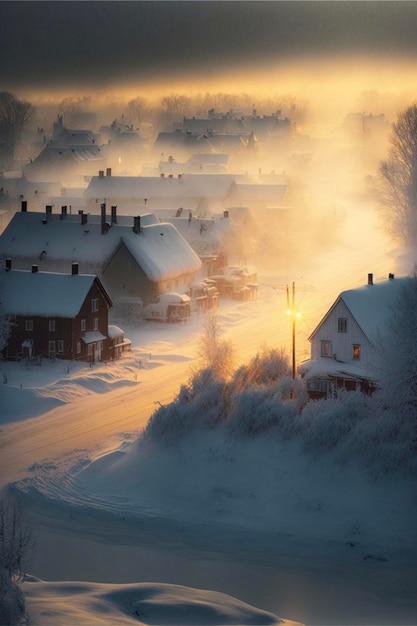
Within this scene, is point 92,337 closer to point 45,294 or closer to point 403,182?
point 45,294

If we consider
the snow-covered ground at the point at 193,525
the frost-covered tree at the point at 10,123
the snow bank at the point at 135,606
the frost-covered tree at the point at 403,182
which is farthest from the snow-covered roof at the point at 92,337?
the frost-covered tree at the point at 10,123

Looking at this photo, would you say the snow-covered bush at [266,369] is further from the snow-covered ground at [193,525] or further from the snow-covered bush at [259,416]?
the snow-covered ground at [193,525]

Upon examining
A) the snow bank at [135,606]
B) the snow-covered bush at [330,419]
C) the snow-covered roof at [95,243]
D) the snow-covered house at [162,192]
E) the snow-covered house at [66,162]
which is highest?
the snow-covered house at [66,162]

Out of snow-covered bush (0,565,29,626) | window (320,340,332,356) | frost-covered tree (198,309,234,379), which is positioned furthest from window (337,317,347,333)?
snow-covered bush (0,565,29,626)

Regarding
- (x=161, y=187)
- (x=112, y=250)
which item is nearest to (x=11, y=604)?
(x=112, y=250)

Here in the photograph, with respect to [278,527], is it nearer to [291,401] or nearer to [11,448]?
[291,401]
